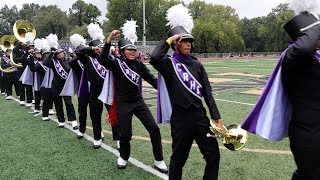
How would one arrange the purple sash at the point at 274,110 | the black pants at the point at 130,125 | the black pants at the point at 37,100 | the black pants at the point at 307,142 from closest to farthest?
the black pants at the point at 307,142 → the purple sash at the point at 274,110 → the black pants at the point at 130,125 → the black pants at the point at 37,100

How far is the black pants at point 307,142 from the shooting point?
8.71ft

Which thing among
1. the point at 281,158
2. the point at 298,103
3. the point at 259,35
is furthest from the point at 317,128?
the point at 259,35

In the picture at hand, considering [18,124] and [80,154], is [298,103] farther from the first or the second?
[18,124]

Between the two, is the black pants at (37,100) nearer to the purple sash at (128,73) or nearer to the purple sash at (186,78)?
the purple sash at (128,73)

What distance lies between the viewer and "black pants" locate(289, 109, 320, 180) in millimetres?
2654

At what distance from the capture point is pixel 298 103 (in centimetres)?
275

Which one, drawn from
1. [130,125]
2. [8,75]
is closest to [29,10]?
[8,75]

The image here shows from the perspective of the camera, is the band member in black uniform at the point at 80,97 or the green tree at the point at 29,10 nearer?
the band member in black uniform at the point at 80,97

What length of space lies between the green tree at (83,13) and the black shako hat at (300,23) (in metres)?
97.8

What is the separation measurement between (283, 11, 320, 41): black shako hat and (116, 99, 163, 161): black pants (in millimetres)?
2858

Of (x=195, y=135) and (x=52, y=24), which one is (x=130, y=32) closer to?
(x=195, y=135)

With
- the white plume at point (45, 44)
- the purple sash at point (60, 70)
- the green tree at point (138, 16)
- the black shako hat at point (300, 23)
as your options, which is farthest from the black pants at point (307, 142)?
the green tree at point (138, 16)

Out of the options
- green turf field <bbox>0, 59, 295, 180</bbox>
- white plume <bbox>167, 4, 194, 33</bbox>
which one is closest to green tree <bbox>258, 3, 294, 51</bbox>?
green turf field <bbox>0, 59, 295, 180</bbox>

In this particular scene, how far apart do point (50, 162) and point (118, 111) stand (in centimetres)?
147
